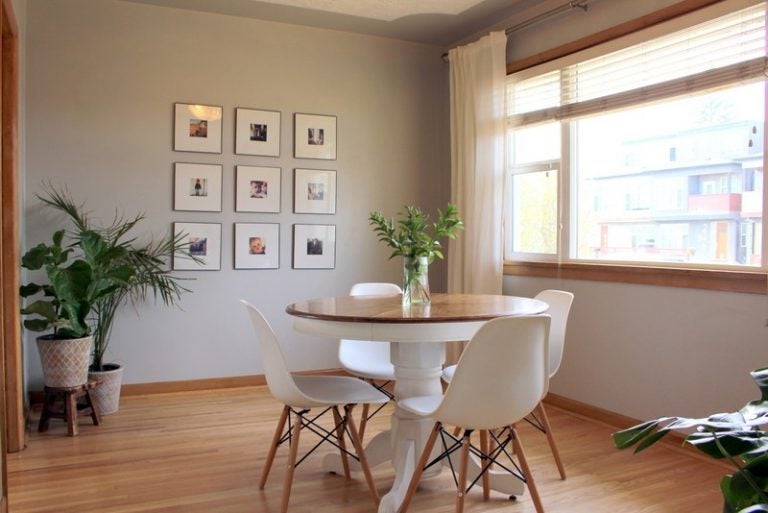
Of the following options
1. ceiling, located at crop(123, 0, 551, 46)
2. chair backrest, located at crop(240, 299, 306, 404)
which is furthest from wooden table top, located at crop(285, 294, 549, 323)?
ceiling, located at crop(123, 0, 551, 46)

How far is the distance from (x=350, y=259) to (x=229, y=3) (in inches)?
79.3

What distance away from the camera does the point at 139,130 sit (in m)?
4.33

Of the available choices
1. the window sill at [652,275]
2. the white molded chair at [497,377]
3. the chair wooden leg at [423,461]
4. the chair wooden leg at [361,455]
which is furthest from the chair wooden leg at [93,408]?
the window sill at [652,275]

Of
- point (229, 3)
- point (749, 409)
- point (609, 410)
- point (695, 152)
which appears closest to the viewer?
point (749, 409)

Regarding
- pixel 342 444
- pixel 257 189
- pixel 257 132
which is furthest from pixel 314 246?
pixel 342 444

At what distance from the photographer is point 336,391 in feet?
8.57

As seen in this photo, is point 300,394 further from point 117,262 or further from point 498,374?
point 117,262

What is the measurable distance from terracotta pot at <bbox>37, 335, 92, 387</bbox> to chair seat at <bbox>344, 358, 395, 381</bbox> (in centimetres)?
158

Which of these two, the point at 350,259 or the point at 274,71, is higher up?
the point at 274,71

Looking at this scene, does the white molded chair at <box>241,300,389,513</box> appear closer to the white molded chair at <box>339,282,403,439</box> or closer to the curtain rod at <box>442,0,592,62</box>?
the white molded chair at <box>339,282,403,439</box>

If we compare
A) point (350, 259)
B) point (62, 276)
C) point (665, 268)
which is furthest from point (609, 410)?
point (62, 276)

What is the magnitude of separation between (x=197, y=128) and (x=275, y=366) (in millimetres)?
2609

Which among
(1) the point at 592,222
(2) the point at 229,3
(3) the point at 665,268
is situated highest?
(2) the point at 229,3

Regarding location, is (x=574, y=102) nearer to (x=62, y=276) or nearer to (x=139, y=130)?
(x=139, y=130)
